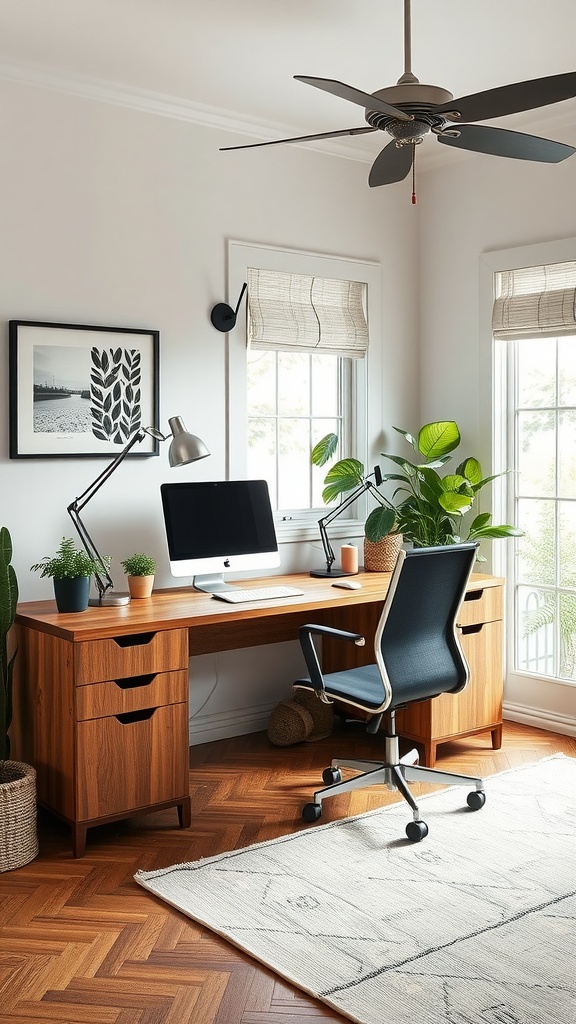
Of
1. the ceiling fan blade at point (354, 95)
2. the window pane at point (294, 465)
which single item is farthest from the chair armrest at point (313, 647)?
the ceiling fan blade at point (354, 95)

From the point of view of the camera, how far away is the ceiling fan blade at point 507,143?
8.93ft

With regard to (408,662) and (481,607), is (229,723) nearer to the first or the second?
(481,607)

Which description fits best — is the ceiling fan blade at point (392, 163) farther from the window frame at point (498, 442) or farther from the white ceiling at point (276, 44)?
the window frame at point (498, 442)

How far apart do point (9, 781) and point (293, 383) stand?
226cm

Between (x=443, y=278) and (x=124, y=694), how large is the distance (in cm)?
278

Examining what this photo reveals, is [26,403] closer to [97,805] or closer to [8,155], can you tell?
[8,155]

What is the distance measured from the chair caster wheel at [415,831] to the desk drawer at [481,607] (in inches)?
41.3

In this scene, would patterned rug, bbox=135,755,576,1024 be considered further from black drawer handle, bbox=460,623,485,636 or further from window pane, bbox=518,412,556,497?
window pane, bbox=518,412,556,497

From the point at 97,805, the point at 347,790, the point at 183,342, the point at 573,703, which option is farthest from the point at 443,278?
the point at 97,805

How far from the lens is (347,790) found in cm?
336

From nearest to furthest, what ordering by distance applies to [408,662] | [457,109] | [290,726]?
[457,109] < [408,662] < [290,726]

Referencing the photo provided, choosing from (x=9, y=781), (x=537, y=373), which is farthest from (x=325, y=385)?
(x=9, y=781)

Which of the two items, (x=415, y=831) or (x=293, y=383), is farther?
(x=293, y=383)

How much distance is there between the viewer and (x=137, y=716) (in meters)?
3.24
